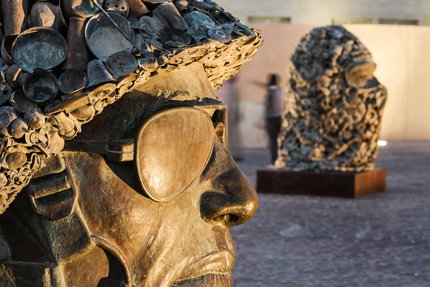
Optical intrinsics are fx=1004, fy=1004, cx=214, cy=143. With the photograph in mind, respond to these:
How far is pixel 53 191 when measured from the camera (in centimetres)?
207

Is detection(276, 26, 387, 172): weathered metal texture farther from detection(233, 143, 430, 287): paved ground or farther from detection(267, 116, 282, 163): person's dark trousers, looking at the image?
detection(267, 116, 282, 163): person's dark trousers

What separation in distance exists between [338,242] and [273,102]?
270 inches

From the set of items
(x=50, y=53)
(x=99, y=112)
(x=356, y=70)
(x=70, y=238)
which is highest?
(x=50, y=53)

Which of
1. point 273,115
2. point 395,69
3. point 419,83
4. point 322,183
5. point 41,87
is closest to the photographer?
point 41,87

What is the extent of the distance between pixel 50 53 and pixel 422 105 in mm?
19711

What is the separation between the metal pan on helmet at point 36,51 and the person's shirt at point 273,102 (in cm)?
1245

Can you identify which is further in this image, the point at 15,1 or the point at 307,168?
the point at 307,168

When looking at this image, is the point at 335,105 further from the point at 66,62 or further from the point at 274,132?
the point at 66,62

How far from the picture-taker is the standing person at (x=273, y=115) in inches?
558

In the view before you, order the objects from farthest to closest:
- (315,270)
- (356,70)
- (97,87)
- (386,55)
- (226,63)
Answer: (386,55) < (356,70) < (315,270) < (226,63) < (97,87)

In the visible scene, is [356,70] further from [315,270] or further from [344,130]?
[315,270]

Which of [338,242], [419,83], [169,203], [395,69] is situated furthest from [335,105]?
[419,83]

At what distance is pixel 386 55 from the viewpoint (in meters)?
20.7

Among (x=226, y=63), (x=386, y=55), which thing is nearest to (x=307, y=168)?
(x=226, y=63)
